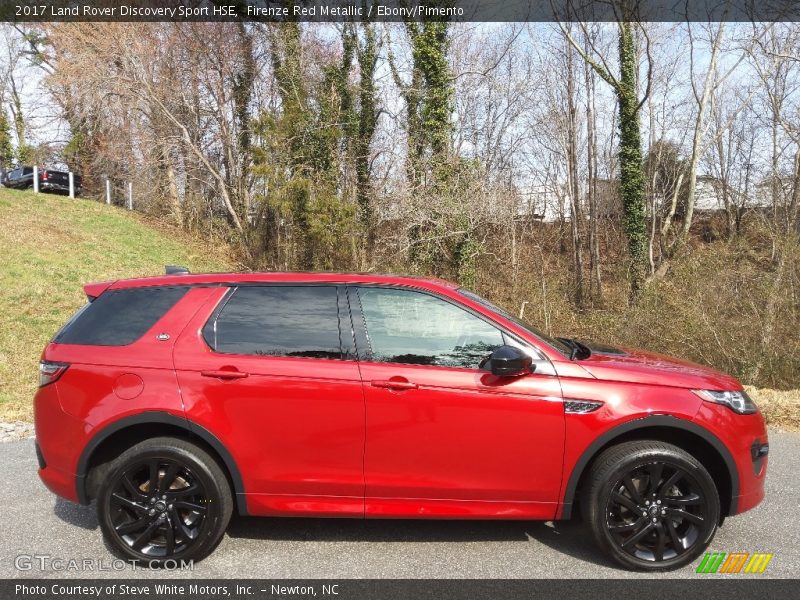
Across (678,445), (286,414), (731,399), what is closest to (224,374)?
(286,414)

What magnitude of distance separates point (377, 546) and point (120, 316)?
2.22 m

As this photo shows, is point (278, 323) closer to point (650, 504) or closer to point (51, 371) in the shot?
Answer: point (51, 371)

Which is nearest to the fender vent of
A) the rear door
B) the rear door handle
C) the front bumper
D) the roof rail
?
the front bumper

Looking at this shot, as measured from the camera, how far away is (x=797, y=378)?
8562 mm

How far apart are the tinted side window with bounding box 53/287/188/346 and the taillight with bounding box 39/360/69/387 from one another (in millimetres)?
161

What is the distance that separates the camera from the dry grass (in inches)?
249

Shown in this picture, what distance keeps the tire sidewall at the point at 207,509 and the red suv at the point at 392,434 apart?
0.04 feet

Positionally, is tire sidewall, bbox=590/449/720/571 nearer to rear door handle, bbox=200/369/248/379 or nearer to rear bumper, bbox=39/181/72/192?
rear door handle, bbox=200/369/248/379

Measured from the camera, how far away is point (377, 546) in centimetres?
356

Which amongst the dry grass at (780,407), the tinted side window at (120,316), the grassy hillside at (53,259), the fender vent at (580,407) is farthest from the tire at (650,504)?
the grassy hillside at (53,259)

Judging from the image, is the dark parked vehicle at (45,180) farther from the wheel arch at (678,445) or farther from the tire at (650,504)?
the tire at (650,504)

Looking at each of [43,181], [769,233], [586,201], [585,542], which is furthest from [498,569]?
[43,181]

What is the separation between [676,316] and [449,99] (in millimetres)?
9298

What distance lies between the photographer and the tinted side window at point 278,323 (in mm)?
3480
